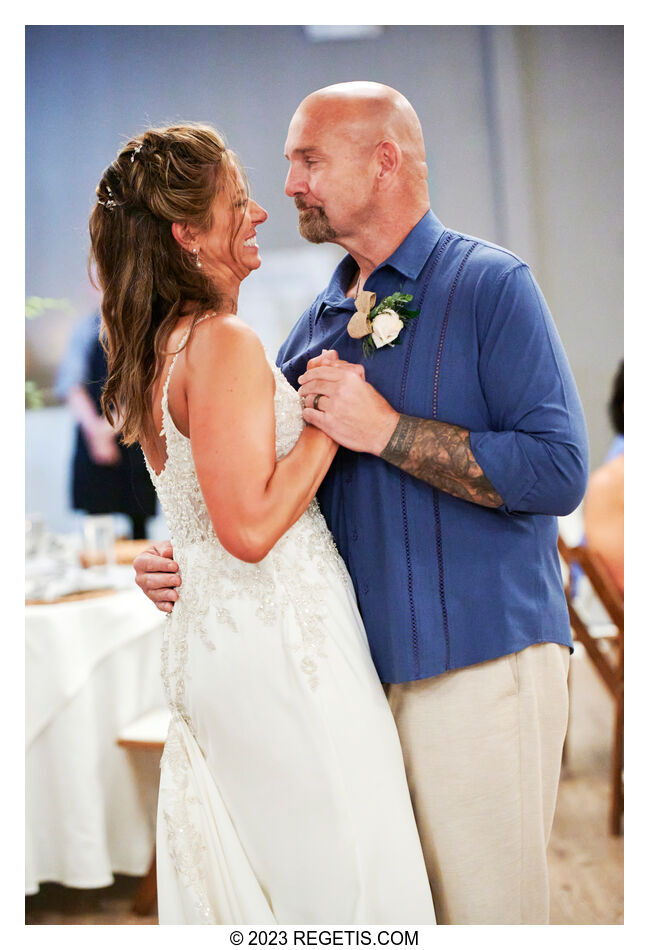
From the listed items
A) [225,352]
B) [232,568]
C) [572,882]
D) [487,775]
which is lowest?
[572,882]

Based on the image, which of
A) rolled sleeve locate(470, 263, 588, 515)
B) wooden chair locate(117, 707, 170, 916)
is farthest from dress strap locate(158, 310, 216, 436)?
wooden chair locate(117, 707, 170, 916)

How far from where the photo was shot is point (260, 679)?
1.66 m

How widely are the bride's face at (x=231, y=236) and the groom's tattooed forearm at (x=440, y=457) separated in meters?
0.49

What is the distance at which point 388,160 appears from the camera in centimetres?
183

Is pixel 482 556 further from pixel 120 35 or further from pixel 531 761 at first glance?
pixel 120 35

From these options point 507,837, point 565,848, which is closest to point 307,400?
point 507,837

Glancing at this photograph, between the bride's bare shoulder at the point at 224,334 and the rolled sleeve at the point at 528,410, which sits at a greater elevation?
the bride's bare shoulder at the point at 224,334

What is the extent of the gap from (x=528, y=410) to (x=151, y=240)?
2.63 feet

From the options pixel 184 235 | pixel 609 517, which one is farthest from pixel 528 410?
pixel 609 517

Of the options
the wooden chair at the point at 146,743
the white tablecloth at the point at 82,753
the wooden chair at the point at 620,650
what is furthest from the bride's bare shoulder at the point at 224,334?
the wooden chair at the point at 620,650

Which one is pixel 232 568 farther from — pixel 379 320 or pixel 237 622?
pixel 379 320

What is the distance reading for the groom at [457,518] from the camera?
64.7 inches

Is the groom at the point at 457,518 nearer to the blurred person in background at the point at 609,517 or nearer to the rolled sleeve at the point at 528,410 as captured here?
the rolled sleeve at the point at 528,410
